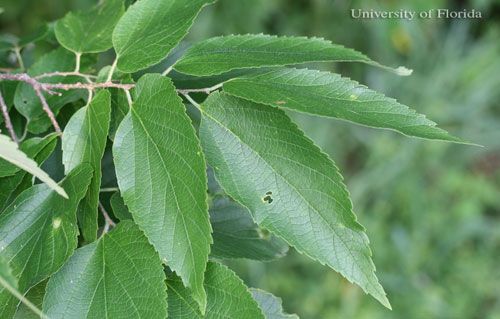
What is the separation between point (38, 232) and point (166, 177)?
17 cm

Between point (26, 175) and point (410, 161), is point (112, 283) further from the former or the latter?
point (410, 161)

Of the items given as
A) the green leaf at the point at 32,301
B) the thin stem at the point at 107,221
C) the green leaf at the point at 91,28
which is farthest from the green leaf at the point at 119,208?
the green leaf at the point at 91,28

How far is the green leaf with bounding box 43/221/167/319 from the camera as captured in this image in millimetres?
756

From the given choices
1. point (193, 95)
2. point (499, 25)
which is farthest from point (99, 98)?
Result: point (499, 25)

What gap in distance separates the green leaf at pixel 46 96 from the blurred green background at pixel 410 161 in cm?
145

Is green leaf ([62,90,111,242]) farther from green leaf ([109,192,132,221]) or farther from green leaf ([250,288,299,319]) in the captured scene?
green leaf ([250,288,299,319])

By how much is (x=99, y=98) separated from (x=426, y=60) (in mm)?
2568

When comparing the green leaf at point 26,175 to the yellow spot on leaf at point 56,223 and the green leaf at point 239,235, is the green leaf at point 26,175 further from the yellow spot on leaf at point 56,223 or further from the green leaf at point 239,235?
the green leaf at point 239,235

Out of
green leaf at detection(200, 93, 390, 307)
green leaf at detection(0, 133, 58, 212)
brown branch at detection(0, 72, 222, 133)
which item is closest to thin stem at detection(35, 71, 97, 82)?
brown branch at detection(0, 72, 222, 133)

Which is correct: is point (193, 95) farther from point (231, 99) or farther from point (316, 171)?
point (316, 171)

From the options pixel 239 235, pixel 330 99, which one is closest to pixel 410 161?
pixel 239 235

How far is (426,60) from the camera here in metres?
3.16

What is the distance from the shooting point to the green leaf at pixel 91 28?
99 centimetres

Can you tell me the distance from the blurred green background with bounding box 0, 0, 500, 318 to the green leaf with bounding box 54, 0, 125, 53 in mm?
1431
